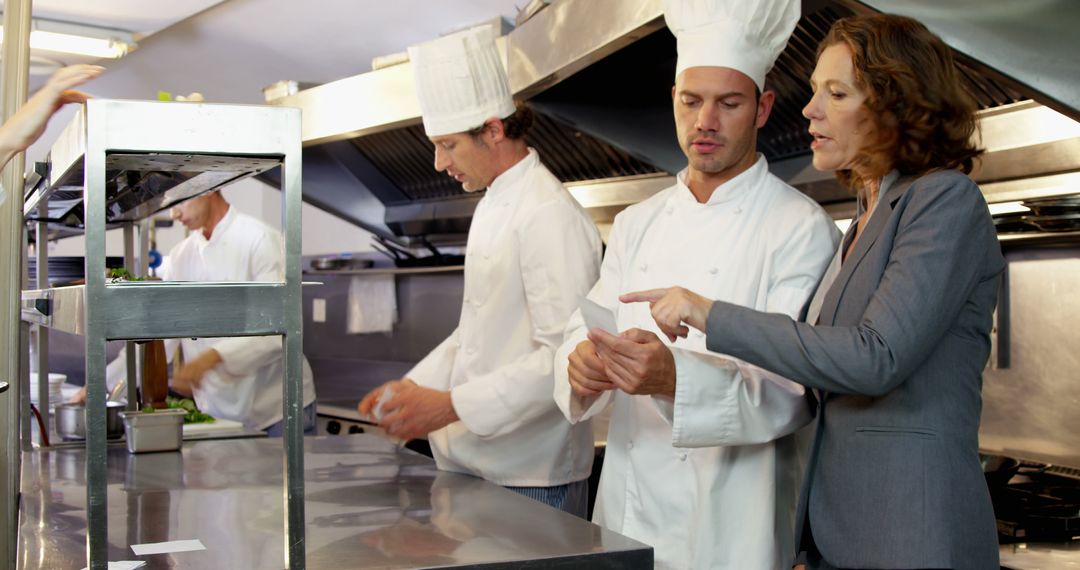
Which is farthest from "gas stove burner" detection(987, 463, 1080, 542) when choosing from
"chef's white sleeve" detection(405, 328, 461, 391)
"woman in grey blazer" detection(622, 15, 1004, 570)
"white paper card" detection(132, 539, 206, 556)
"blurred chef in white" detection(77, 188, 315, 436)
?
"blurred chef in white" detection(77, 188, 315, 436)

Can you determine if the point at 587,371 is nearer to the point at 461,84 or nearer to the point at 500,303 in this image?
the point at 500,303

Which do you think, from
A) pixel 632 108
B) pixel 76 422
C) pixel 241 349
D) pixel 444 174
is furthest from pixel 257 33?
pixel 76 422

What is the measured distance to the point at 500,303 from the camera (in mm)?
2400

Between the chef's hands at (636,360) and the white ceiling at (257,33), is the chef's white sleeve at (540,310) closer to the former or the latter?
the chef's hands at (636,360)

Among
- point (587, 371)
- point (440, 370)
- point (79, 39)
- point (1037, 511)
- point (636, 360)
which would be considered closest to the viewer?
point (636, 360)

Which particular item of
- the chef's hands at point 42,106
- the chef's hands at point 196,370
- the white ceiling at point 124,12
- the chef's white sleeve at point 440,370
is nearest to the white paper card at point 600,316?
the chef's hands at point 42,106

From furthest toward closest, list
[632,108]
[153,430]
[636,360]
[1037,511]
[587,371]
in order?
[632,108], [153,430], [1037,511], [587,371], [636,360]

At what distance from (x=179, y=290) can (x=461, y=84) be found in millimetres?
1404

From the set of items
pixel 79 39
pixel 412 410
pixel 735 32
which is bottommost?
pixel 412 410

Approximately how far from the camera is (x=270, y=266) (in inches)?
152

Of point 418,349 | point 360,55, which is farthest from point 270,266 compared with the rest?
point 360,55

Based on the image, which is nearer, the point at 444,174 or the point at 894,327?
the point at 894,327

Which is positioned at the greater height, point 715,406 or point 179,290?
point 179,290

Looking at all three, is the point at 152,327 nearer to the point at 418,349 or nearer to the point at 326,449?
the point at 326,449
